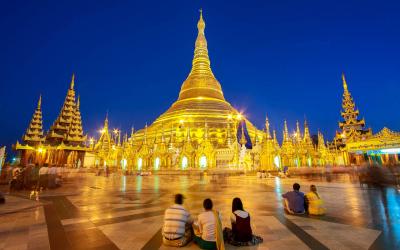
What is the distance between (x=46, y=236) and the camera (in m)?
4.71

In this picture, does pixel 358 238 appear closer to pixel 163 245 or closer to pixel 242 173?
pixel 163 245

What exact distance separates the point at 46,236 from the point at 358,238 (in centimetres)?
636

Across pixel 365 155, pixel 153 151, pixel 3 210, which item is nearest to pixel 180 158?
pixel 153 151

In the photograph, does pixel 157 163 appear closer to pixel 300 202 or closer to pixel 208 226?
pixel 300 202

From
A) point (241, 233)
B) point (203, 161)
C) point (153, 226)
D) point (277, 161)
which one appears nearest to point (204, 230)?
point (241, 233)

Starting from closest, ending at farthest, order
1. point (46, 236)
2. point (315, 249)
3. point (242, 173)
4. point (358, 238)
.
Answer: point (315, 249) → point (358, 238) → point (46, 236) → point (242, 173)

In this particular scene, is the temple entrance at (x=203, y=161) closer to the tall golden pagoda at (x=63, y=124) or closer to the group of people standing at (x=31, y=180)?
the group of people standing at (x=31, y=180)

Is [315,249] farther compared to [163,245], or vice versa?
[163,245]

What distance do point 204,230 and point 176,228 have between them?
535 millimetres

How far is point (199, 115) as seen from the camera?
135 feet

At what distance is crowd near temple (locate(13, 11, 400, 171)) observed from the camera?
2819 centimetres

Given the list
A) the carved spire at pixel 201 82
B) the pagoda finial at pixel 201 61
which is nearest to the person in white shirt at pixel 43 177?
the carved spire at pixel 201 82

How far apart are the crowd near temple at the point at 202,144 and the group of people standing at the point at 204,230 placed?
71.2ft

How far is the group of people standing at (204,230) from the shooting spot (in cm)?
392
